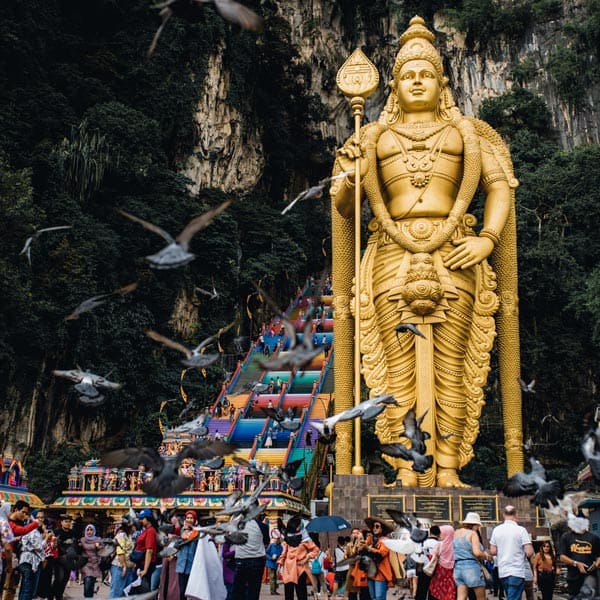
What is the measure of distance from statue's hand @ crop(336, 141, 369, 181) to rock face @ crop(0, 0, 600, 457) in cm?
1168

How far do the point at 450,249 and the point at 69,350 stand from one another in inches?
459

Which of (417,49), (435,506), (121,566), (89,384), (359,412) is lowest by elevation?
(121,566)

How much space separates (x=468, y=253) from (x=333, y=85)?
84.4ft

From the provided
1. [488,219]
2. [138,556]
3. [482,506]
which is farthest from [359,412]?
[488,219]

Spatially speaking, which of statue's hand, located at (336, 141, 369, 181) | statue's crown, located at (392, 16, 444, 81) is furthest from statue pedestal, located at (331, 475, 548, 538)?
statue's crown, located at (392, 16, 444, 81)

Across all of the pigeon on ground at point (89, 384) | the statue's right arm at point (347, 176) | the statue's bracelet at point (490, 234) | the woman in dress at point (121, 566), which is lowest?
the woman in dress at point (121, 566)

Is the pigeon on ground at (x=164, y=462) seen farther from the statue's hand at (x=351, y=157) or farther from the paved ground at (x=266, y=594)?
the statue's hand at (x=351, y=157)

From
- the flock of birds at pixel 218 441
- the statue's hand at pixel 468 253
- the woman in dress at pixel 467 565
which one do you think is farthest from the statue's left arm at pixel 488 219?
the woman in dress at pixel 467 565

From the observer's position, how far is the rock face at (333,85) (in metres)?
27.0

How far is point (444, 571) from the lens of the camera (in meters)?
6.37

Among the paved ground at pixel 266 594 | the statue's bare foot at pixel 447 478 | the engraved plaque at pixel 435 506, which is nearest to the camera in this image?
the paved ground at pixel 266 594

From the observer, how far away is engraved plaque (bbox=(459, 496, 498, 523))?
9862 millimetres

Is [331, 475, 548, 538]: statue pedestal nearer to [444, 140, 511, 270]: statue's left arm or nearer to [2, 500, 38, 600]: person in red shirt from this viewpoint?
[444, 140, 511, 270]: statue's left arm

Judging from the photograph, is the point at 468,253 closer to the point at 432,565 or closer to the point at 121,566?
the point at 432,565
